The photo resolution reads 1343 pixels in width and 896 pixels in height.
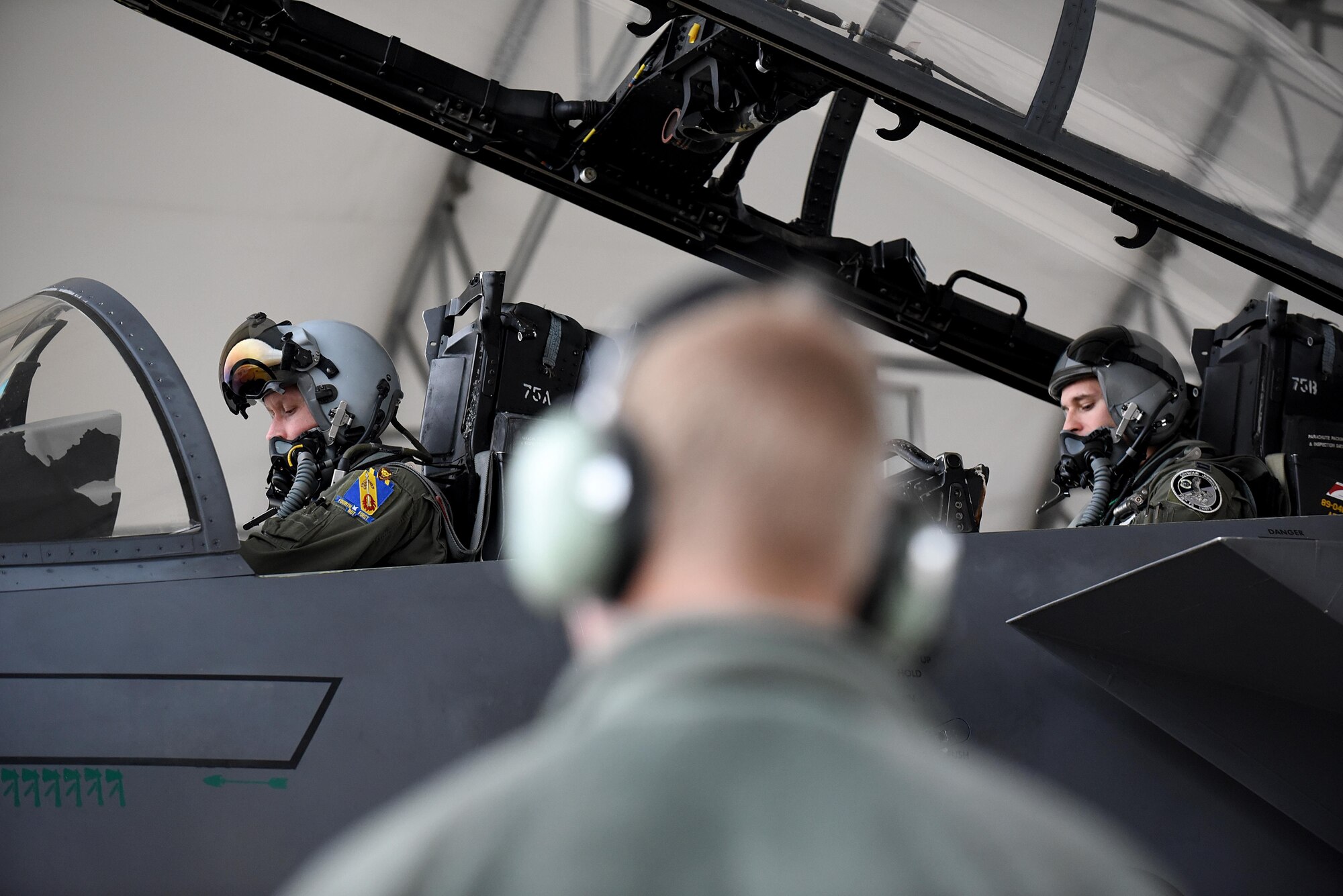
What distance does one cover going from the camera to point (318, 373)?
3.85 m

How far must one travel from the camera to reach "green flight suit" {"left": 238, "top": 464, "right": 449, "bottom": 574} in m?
2.77

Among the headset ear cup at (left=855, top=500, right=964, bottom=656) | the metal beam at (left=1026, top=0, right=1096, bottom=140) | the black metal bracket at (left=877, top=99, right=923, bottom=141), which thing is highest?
the metal beam at (left=1026, top=0, right=1096, bottom=140)

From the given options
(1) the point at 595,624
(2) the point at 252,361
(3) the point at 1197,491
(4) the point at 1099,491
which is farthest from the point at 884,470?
(1) the point at 595,624

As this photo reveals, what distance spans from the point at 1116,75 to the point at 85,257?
24.2 ft

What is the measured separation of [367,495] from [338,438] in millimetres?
798

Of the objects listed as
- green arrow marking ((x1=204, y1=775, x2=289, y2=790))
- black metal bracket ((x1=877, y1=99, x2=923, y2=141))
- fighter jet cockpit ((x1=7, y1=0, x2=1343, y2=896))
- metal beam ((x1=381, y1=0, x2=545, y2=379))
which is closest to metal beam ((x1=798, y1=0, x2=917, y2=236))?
fighter jet cockpit ((x1=7, y1=0, x2=1343, y2=896))

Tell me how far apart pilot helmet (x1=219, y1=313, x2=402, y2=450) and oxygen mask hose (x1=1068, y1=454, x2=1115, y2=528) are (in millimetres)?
2230

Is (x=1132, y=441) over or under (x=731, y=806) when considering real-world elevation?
over

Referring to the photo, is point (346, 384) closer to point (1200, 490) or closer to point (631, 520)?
point (1200, 490)

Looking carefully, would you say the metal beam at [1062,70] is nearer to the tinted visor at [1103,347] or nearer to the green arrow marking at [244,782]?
the tinted visor at [1103,347]

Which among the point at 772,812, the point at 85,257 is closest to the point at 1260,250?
the point at 772,812

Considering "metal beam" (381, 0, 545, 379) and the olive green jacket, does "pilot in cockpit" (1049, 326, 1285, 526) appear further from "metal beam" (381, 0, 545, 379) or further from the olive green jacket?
"metal beam" (381, 0, 545, 379)

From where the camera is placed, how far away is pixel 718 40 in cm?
355

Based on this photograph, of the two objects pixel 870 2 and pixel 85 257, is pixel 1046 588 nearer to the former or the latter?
pixel 870 2
